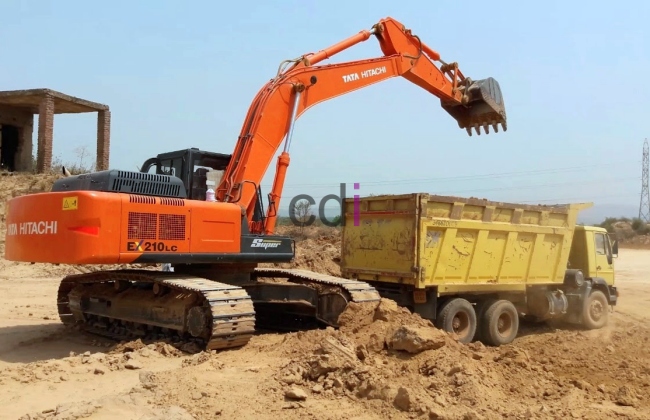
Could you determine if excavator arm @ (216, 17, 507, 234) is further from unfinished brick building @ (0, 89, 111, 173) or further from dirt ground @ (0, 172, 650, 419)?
unfinished brick building @ (0, 89, 111, 173)

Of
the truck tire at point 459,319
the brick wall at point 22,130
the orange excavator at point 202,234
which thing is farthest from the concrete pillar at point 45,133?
the truck tire at point 459,319

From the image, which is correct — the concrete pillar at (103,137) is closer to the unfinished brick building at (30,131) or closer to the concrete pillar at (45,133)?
the unfinished brick building at (30,131)

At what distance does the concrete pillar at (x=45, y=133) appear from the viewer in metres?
21.3

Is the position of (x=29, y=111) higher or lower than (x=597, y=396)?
higher

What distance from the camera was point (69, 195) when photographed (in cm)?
721

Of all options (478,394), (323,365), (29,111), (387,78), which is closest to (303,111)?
(387,78)

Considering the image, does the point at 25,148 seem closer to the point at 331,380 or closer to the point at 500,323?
the point at 500,323

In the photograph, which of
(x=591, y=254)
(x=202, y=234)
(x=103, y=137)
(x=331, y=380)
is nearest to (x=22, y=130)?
(x=103, y=137)

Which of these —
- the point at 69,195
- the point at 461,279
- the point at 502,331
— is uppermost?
the point at 69,195

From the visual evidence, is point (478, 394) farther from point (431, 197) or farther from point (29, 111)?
point (29, 111)

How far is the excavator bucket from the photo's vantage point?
37.2 feet

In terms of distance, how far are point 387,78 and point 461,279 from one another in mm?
3572

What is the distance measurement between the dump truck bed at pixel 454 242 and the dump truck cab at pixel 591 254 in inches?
49.0

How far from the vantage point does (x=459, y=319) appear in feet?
31.9
